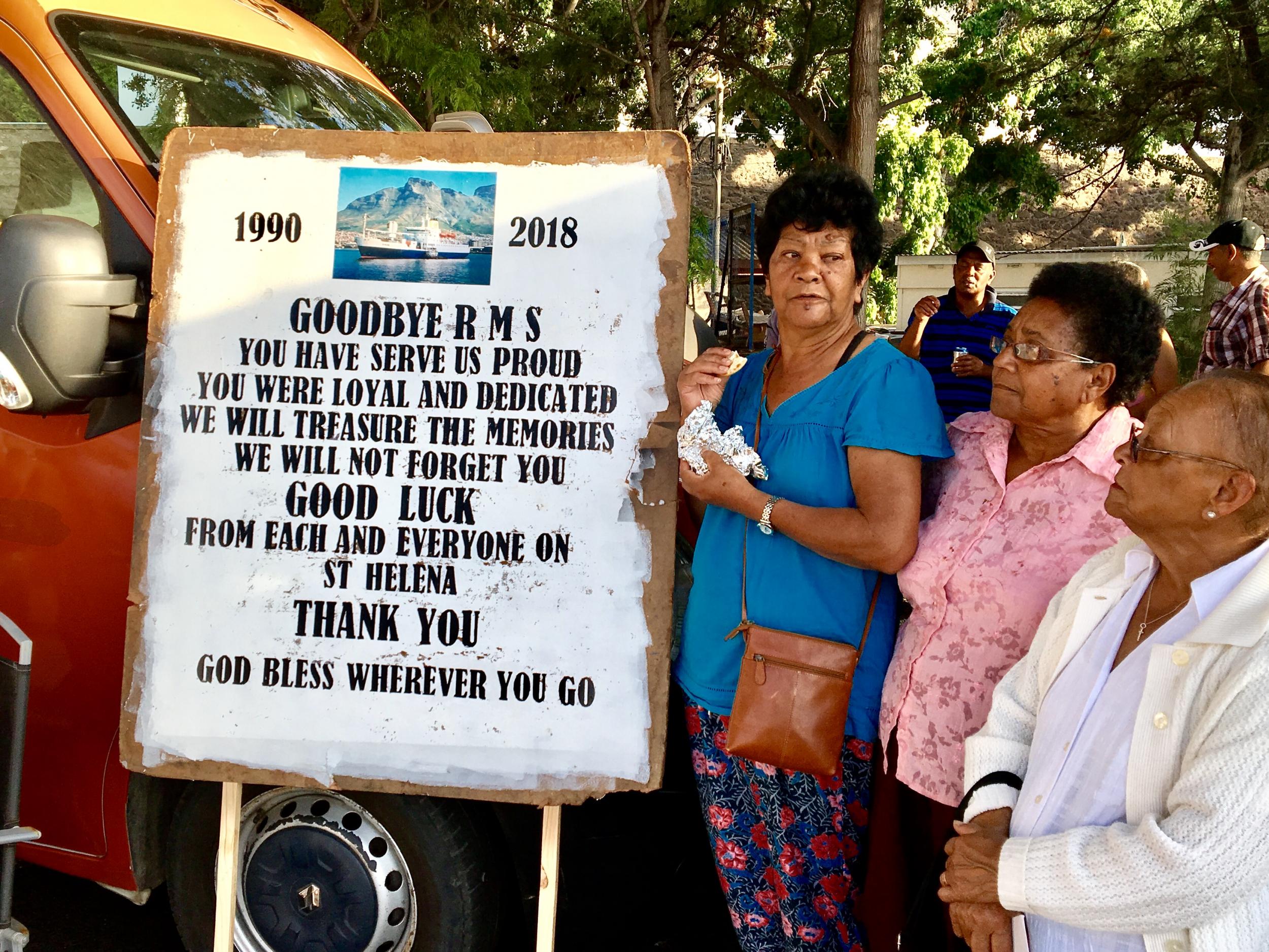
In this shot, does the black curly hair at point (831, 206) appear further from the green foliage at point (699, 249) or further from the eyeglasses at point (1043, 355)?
the green foliage at point (699, 249)

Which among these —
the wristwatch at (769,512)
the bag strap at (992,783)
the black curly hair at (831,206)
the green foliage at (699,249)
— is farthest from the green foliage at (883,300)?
the bag strap at (992,783)

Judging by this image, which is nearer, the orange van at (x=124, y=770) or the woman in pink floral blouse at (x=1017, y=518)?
the woman in pink floral blouse at (x=1017, y=518)

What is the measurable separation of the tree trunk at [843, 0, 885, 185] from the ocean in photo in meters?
→ 6.40

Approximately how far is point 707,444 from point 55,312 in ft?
4.28

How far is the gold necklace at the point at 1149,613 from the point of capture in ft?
5.55

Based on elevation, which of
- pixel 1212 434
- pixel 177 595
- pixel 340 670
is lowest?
pixel 340 670

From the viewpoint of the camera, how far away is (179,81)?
267cm

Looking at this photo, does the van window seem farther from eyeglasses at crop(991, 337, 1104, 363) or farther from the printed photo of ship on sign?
eyeglasses at crop(991, 337, 1104, 363)

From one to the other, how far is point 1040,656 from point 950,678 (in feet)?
0.74

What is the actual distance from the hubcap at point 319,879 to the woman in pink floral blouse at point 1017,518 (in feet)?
3.57

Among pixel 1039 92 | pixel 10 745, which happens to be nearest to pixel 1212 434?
pixel 10 745

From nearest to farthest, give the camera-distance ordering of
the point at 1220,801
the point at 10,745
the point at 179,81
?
the point at 1220,801 → the point at 10,745 → the point at 179,81

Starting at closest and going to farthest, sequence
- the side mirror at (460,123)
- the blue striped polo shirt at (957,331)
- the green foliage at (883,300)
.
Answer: the side mirror at (460,123), the blue striped polo shirt at (957,331), the green foliage at (883,300)

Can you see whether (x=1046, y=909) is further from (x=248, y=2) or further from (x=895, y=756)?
(x=248, y=2)
